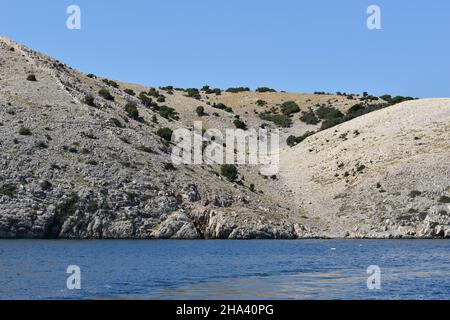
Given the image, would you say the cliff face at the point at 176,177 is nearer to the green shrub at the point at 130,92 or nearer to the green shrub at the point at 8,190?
the green shrub at the point at 8,190

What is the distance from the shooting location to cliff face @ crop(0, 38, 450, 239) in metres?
82.2

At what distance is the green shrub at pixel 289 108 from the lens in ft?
547

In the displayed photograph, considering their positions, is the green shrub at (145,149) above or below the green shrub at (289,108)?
below

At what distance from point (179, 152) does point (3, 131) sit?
1017 inches

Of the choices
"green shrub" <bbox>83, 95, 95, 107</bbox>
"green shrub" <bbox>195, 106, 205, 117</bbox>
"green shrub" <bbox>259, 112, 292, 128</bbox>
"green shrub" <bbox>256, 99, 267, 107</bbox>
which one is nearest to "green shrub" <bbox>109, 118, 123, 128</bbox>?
"green shrub" <bbox>83, 95, 95, 107</bbox>

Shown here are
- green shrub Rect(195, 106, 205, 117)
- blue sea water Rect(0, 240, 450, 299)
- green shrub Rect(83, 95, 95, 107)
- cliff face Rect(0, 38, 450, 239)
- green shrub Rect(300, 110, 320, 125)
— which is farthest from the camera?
green shrub Rect(300, 110, 320, 125)

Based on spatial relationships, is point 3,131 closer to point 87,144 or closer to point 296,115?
point 87,144

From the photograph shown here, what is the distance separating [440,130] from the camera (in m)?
113

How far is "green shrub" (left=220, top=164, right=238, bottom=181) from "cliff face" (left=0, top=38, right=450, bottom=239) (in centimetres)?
131

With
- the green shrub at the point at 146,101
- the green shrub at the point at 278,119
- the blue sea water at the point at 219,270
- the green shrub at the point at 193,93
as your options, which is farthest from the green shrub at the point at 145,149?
the green shrub at the point at 193,93

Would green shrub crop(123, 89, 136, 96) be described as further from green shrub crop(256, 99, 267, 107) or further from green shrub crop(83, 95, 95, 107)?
green shrub crop(83, 95, 95, 107)

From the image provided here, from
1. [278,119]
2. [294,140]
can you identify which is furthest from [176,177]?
[278,119]

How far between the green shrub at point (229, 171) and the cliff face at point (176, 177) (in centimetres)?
131
